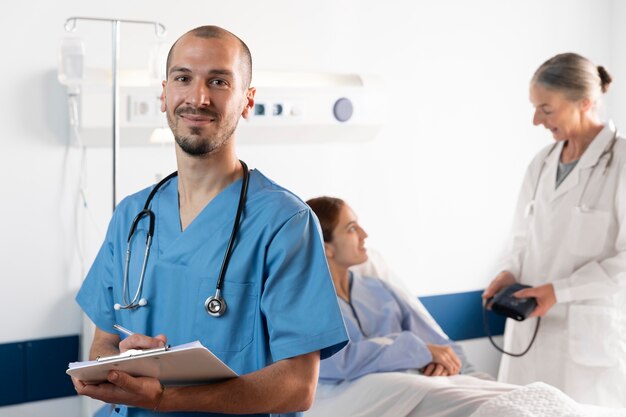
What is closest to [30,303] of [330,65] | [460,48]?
[330,65]

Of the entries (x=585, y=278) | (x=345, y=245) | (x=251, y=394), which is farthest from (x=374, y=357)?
(x=251, y=394)

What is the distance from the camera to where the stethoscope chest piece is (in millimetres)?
1560

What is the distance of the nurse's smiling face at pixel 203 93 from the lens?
159 centimetres

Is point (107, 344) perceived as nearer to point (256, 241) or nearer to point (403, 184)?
point (256, 241)

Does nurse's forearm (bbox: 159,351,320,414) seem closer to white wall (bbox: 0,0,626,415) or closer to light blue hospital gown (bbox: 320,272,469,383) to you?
light blue hospital gown (bbox: 320,272,469,383)

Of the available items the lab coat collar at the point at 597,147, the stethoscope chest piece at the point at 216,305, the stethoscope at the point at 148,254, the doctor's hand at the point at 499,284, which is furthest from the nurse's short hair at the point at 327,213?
the stethoscope chest piece at the point at 216,305

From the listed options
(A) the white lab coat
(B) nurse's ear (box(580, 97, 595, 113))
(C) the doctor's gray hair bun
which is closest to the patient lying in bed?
(A) the white lab coat

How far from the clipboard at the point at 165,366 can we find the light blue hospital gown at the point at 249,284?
12 centimetres

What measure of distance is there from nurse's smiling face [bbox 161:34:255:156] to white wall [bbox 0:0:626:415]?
1.51 meters

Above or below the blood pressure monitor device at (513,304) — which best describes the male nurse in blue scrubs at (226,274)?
above

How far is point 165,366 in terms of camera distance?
1407mm

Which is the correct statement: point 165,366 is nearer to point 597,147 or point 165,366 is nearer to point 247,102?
point 247,102

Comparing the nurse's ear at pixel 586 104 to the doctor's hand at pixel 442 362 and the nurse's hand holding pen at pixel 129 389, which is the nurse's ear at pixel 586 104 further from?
the nurse's hand holding pen at pixel 129 389

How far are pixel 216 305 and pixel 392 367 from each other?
143 centimetres
